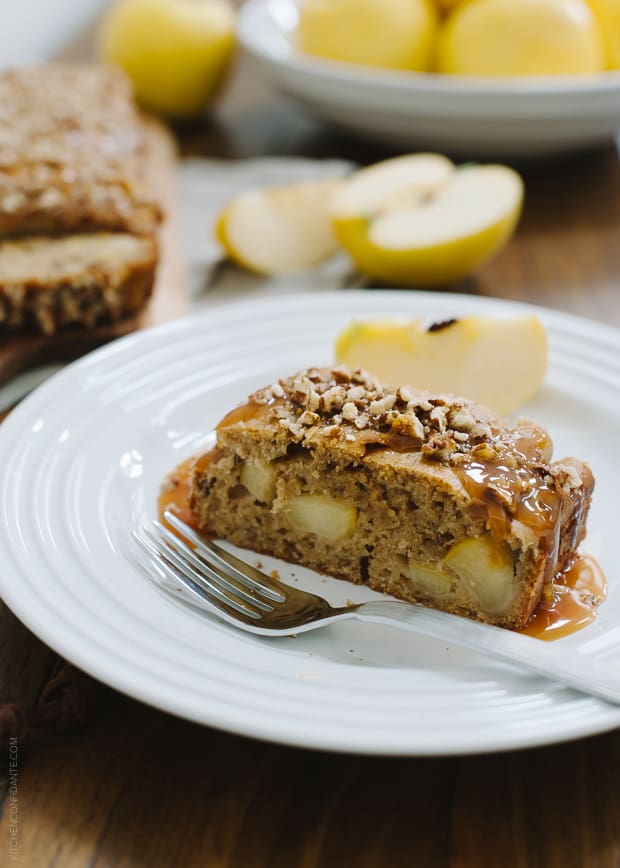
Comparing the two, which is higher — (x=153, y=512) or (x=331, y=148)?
(x=153, y=512)

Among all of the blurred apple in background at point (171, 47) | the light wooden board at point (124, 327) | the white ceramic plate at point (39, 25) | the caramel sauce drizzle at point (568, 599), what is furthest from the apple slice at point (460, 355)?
the white ceramic plate at point (39, 25)

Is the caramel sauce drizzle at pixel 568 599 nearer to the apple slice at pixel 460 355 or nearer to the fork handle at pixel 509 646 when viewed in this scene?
the fork handle at pixel 509 646

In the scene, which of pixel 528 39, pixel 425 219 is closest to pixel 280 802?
pixel 425 219

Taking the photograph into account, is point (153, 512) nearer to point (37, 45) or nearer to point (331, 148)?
point (331, 148)

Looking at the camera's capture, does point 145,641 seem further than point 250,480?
No

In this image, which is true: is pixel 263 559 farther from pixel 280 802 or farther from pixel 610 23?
pixel 610 23

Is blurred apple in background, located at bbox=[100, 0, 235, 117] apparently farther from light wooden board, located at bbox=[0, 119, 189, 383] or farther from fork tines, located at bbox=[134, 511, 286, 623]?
fork tines, located at bbox=[134, 511, 286, 623]

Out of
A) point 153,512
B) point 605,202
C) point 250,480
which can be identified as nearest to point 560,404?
point 250,480
